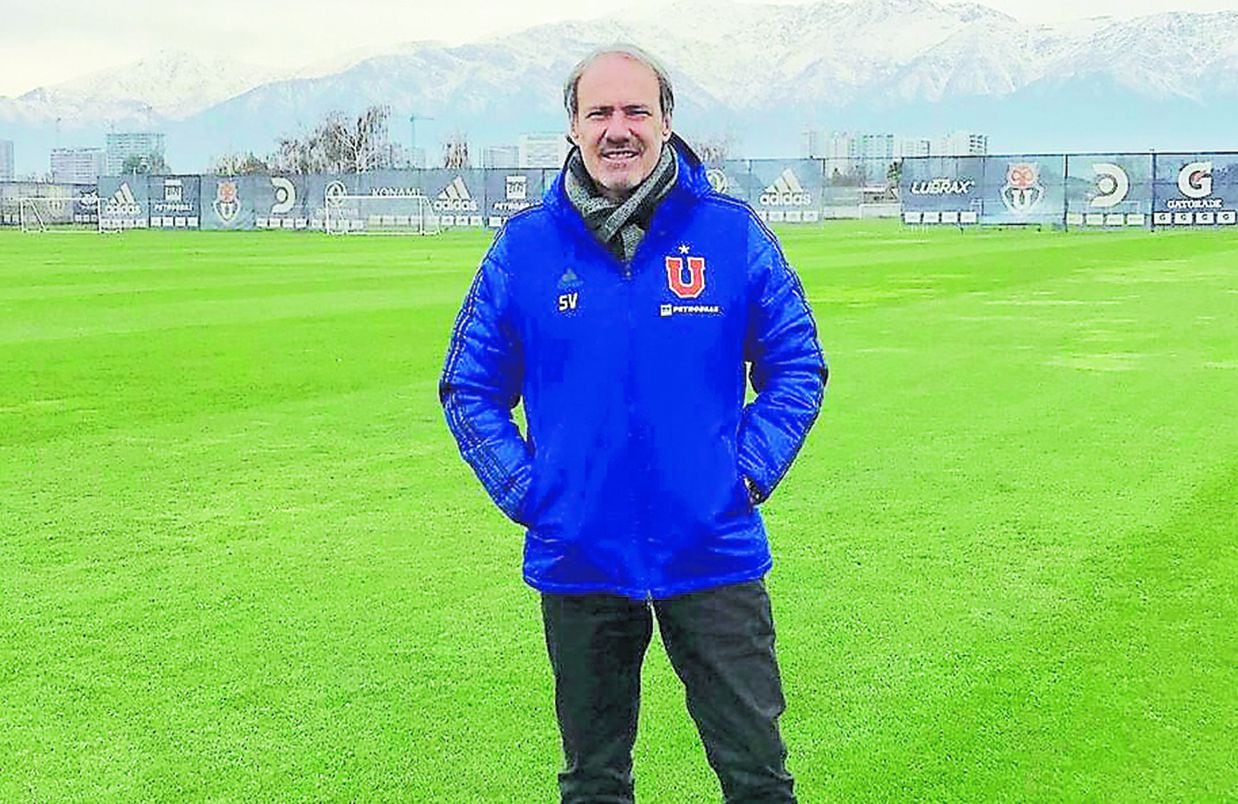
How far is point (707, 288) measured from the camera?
3355mm

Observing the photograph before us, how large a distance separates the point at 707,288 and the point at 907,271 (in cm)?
2465

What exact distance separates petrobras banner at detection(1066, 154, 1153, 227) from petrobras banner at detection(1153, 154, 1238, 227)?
37cm

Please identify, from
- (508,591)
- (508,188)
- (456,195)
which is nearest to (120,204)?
(456,195)

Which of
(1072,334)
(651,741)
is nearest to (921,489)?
(651,741)

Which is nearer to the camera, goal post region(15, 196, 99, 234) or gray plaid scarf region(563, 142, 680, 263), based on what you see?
gray plaid scarf region(563, 142, 680, 263)

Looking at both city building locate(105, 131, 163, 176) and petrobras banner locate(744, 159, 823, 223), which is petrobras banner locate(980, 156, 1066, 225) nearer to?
petrobras banner locate(744, 159, 823, 223)

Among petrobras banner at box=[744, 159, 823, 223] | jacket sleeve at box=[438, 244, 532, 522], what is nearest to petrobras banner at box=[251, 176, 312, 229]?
petrobras banner at box=[744, 159, 823, 223]

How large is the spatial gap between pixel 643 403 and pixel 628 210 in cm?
42

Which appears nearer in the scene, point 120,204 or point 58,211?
point 120,204

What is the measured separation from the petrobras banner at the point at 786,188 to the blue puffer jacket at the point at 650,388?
165ft

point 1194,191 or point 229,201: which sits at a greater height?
point 1194,191

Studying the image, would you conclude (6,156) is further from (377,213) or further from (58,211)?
(377,213)

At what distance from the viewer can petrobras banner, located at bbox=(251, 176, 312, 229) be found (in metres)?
55.8

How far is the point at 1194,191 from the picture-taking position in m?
46.5
